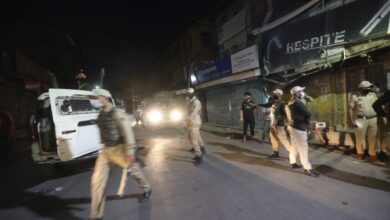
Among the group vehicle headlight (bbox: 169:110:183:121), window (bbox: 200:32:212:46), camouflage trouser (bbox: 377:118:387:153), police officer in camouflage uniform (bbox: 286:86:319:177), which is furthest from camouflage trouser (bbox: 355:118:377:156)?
window (bbox: 200:32:212:46)

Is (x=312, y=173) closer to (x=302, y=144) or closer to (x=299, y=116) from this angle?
(x=302, y=144)

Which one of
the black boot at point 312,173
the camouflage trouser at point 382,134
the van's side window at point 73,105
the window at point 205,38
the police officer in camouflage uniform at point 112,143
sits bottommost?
the black boot at point 312,173

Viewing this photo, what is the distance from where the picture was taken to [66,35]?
3594 centimetres

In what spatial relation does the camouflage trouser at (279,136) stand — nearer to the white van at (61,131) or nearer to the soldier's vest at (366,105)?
the soldier's vest at (366,105)

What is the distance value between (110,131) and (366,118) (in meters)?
6.11

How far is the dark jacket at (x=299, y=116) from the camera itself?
18.2ft

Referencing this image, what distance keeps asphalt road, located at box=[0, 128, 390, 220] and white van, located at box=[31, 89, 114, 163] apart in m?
0.66

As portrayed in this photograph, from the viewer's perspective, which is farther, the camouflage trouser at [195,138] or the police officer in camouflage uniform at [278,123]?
the camouflage trouser at [195,138]

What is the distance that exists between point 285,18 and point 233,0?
8406 millimetres

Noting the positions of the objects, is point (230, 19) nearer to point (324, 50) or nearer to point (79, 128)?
point (324, 50)

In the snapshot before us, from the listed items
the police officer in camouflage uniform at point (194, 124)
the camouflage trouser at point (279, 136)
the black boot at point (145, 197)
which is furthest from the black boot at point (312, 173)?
the black boot at point (145, 197)

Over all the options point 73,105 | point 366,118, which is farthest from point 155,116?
point 366,118

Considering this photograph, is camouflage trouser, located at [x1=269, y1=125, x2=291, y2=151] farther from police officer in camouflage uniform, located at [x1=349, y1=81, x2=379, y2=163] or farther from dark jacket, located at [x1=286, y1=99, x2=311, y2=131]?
police officer in camouflage uniform, located at [x1=349, y1=81, x2=379, y2=163]

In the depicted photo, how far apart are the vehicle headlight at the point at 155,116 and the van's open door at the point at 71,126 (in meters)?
11.7
